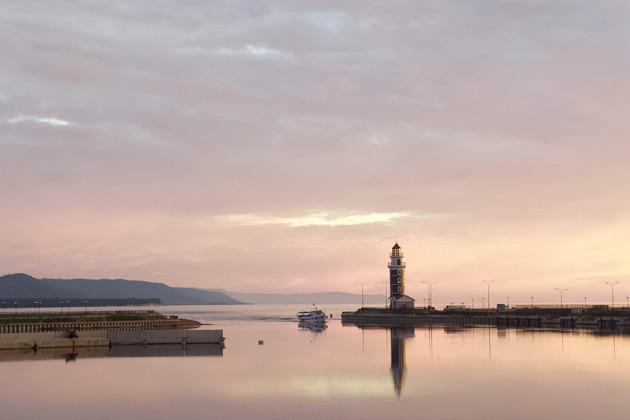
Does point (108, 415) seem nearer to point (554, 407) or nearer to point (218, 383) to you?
point (218, 383)

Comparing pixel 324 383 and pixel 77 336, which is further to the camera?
pixel 77 336

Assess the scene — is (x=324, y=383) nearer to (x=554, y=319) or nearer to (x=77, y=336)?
(x=77, y=336)

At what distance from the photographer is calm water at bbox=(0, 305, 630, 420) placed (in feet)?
191

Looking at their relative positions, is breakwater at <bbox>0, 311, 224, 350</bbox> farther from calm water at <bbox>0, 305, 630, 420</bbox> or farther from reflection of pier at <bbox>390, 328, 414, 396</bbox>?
reflection of pier at <bbox>390, 328, 414, 396</bbox>

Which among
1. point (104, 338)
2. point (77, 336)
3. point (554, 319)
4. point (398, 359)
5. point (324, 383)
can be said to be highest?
point (554, 319)

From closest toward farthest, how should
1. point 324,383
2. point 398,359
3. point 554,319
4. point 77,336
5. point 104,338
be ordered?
point 324,383 < point 398,359 < point 77,336 < point 104,338 < point 554,319

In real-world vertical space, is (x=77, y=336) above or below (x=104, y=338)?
above

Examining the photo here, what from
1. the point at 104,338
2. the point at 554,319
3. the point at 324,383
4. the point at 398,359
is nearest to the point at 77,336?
the point at 104,338

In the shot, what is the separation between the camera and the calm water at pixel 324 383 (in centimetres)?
5819

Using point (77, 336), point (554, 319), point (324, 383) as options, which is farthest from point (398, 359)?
point (554, 319)

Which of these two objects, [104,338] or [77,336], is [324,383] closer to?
Answer: [104,338]

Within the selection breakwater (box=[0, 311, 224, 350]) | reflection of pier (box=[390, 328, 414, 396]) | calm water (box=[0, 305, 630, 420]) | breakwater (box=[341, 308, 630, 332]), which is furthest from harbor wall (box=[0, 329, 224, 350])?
breakwater (box=[341, 308, 630, 332])

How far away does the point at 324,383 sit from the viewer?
73.6 meters

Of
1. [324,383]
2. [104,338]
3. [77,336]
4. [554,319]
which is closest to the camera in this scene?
[324,383]
